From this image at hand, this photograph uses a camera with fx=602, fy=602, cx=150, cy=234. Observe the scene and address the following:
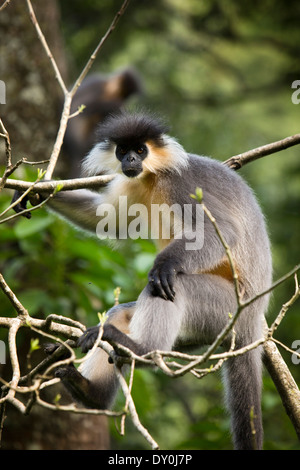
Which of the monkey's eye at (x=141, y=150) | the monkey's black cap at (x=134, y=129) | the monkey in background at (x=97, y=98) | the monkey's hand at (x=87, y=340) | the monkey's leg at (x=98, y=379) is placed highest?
the monkey in background at (x=97, y=98)

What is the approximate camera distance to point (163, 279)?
138 inches

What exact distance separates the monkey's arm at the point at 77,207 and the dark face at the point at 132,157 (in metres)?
0.46

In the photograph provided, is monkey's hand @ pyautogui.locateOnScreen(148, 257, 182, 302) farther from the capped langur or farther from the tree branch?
the tree branch

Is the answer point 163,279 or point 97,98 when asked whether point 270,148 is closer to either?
point 163,279

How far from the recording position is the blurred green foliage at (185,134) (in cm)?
479

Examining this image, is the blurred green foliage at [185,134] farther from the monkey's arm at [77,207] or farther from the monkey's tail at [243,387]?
the monkey's tail at [243,387]

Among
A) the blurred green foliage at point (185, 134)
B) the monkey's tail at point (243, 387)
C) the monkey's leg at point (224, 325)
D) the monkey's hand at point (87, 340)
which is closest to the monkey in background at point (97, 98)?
the blurred green foliage at point (185, 134)

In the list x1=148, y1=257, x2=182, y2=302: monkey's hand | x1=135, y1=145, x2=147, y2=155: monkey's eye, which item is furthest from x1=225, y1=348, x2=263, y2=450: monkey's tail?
x1=135, y1=145, x2=147, y2=155: monkey's eye

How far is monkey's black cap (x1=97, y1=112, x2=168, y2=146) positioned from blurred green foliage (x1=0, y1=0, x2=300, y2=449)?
864 millimetres

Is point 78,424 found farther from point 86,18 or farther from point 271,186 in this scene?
point 86,18

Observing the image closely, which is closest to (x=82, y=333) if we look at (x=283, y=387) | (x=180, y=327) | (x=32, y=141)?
(x=180, y=327)

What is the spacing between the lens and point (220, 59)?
364 inches

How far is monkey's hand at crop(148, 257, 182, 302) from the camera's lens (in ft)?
11.4

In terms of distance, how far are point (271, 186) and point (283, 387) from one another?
5317mm
